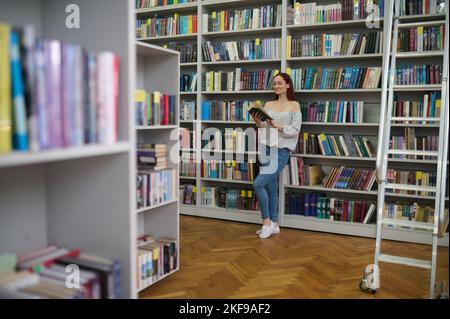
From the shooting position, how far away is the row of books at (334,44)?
4.15 meters

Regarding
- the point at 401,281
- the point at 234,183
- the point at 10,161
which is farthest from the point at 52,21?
the point at 234,183

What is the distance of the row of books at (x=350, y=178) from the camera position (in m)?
4.21

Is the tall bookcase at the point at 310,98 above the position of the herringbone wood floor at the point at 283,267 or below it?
above

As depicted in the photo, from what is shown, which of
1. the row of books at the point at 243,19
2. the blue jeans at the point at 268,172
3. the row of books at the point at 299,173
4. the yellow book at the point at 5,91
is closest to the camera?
the yellow book at the point at 5,91

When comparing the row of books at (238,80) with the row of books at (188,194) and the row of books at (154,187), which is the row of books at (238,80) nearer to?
the row of books at (188,194)

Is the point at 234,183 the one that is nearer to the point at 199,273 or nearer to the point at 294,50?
the point at 294,50

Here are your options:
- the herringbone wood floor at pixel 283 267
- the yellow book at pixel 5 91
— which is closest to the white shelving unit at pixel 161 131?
the herringbone wood floor at pixel 283 267

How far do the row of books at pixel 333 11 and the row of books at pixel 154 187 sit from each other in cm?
247

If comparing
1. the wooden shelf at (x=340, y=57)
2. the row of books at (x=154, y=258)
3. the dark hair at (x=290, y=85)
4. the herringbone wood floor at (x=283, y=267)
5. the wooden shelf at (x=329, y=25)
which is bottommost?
the herringbone wood floor at (x=283, y=267)

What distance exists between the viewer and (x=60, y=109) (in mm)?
1310

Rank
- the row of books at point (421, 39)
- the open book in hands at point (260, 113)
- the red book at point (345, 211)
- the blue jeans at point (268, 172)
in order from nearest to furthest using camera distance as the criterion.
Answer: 1. the row of books at point (421, 39)
2. the open book in hands at point (260, 113)
3. the blue jeans at point (268, 172)
4. the red book at point (345, 211)

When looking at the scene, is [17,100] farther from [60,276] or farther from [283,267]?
[283,267]

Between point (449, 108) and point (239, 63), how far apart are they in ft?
8.85

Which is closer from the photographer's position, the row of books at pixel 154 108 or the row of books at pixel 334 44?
the row of books at pixel 154 108
